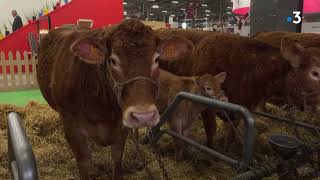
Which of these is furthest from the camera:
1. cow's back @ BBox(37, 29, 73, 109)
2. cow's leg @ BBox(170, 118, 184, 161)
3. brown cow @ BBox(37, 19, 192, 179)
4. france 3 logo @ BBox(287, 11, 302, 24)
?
france 3 logo @ BBox(287, 11, 302, 24)

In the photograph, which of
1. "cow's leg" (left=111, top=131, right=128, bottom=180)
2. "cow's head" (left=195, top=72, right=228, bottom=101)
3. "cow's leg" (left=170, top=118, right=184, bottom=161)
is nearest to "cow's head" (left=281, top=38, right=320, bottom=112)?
"cow's head" (left=195, top=72, right=228, bottom=101)

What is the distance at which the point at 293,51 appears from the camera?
3588mm

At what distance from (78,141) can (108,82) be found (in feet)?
2.32

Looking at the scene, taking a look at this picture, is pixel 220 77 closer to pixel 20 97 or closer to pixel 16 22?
pixel 20 97

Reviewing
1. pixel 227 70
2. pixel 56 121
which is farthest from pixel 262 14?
pixel 56 121

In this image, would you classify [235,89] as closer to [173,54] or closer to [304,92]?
[304,92]

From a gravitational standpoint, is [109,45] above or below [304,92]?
above

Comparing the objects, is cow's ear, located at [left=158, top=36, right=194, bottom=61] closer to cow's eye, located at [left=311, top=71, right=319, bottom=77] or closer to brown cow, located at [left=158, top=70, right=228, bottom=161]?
brown cow, located at [left=158, top=70, right=228, bottom=161]

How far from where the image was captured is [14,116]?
1443mm

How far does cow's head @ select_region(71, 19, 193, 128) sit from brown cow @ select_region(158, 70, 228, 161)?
1.59m

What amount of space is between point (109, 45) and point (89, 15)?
37.4ft

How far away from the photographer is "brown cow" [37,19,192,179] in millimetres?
2020

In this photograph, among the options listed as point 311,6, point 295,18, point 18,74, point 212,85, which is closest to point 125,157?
point 212,85

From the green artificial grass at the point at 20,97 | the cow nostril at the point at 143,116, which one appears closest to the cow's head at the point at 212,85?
the cow nostril at the point at 143,116
